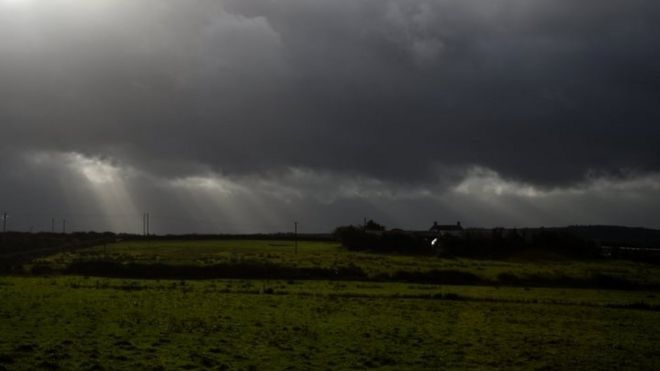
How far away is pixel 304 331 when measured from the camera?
33.2 metres

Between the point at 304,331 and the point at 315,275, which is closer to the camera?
the point at 304,331

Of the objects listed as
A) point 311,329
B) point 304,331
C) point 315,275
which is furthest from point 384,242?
point 304,331

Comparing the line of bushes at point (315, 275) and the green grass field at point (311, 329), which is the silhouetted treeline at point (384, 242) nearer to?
the line of bushes at point (315, 275)

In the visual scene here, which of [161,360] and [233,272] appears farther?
[233,272]

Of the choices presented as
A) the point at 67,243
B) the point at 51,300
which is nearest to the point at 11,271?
the point at 51,300

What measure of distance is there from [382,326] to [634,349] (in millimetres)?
12047

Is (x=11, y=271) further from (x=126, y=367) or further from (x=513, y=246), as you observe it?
(x=513, y=246)

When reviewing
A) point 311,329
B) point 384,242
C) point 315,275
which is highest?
point 384,242

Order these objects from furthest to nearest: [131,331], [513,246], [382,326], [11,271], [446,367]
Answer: [513,246], [11,271], [382,326], [131,331], [446,367]

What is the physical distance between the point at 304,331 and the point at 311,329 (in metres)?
0.90

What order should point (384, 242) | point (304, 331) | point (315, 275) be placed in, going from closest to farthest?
point (304, 331), point (315, 275), point (384, 242)

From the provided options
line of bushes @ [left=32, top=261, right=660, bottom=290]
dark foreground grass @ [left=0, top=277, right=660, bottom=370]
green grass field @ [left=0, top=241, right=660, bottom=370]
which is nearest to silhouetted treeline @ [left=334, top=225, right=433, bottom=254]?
line of bushes @ [left=32, top=261, right=660, bottom=290]

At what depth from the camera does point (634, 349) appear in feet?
103

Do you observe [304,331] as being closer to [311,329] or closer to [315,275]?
[311,329]
